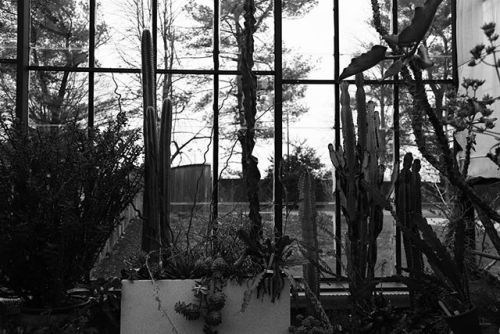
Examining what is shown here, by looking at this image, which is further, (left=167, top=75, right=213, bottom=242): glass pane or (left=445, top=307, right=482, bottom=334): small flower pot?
(left=167, top=75, right=213, bottom=242): glass pane

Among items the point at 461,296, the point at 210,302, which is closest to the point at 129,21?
the point at 210,302

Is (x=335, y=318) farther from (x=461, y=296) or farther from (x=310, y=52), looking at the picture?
(x=310, y=52)

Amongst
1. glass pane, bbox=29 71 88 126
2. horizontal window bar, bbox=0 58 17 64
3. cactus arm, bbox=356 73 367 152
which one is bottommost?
cactus arm, bbox=356 73 367 152

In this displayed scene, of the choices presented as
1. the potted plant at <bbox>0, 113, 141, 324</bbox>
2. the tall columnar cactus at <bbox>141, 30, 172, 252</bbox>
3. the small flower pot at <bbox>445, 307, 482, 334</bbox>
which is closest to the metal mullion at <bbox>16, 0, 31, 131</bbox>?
the potted plant at <bbox>0, 113, 141, 324</bbox>

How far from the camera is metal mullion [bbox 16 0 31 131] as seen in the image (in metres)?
3.73

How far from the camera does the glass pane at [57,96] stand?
12.7 ft

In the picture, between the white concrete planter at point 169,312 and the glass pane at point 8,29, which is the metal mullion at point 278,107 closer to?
the white concrete planter at point 169,312

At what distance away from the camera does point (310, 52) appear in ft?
13.7

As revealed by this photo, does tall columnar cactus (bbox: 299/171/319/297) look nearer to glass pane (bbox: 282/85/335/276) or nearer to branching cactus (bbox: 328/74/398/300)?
Answer: branching cactus (bbox: 328/74/398/300)

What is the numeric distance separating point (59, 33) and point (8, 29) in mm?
414

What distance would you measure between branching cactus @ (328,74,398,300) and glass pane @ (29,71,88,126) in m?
2.05

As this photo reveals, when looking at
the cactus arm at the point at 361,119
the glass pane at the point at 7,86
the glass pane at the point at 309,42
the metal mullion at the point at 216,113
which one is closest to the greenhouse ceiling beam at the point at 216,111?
the metal mullion at the point at 216,113

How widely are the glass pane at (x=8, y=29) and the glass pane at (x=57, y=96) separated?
278mm

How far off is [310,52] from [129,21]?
4.90ft
